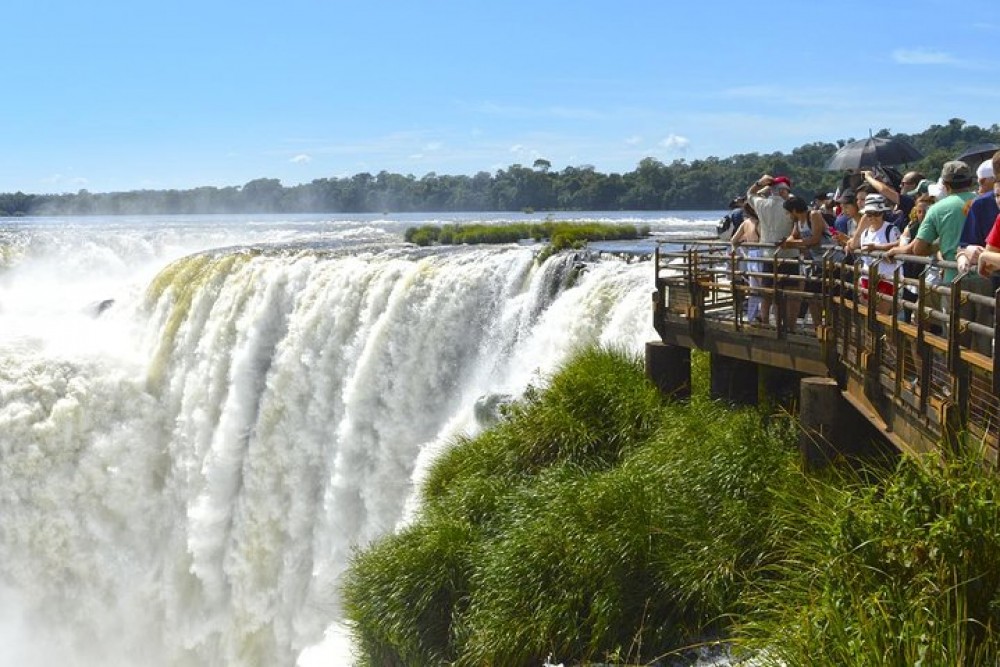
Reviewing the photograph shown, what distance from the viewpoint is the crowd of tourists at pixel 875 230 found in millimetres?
7031

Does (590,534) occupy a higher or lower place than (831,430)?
lower

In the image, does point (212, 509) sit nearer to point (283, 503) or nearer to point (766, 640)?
point (283, 503)

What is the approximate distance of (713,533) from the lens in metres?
8.49

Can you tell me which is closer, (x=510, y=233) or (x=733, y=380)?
(x=733, y=380)

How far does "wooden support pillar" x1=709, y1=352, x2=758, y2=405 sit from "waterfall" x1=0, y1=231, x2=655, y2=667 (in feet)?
10.4

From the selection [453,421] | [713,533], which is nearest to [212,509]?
[453,421]

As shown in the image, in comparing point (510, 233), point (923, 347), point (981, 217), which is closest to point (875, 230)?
point (981, 217)

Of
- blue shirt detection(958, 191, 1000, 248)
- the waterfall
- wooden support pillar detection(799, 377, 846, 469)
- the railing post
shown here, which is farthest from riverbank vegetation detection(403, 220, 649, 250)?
the railing post

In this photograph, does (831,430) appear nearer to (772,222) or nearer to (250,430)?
(772,222)

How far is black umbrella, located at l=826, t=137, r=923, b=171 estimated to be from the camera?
1146cm

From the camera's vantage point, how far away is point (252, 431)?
19547 millimetres

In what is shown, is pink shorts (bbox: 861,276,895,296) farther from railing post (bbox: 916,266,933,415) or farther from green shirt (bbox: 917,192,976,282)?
railing post (bbox: 916,266,933,415)

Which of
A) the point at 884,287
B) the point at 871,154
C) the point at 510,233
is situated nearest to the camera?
the point at 884,287

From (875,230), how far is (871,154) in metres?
2.66
